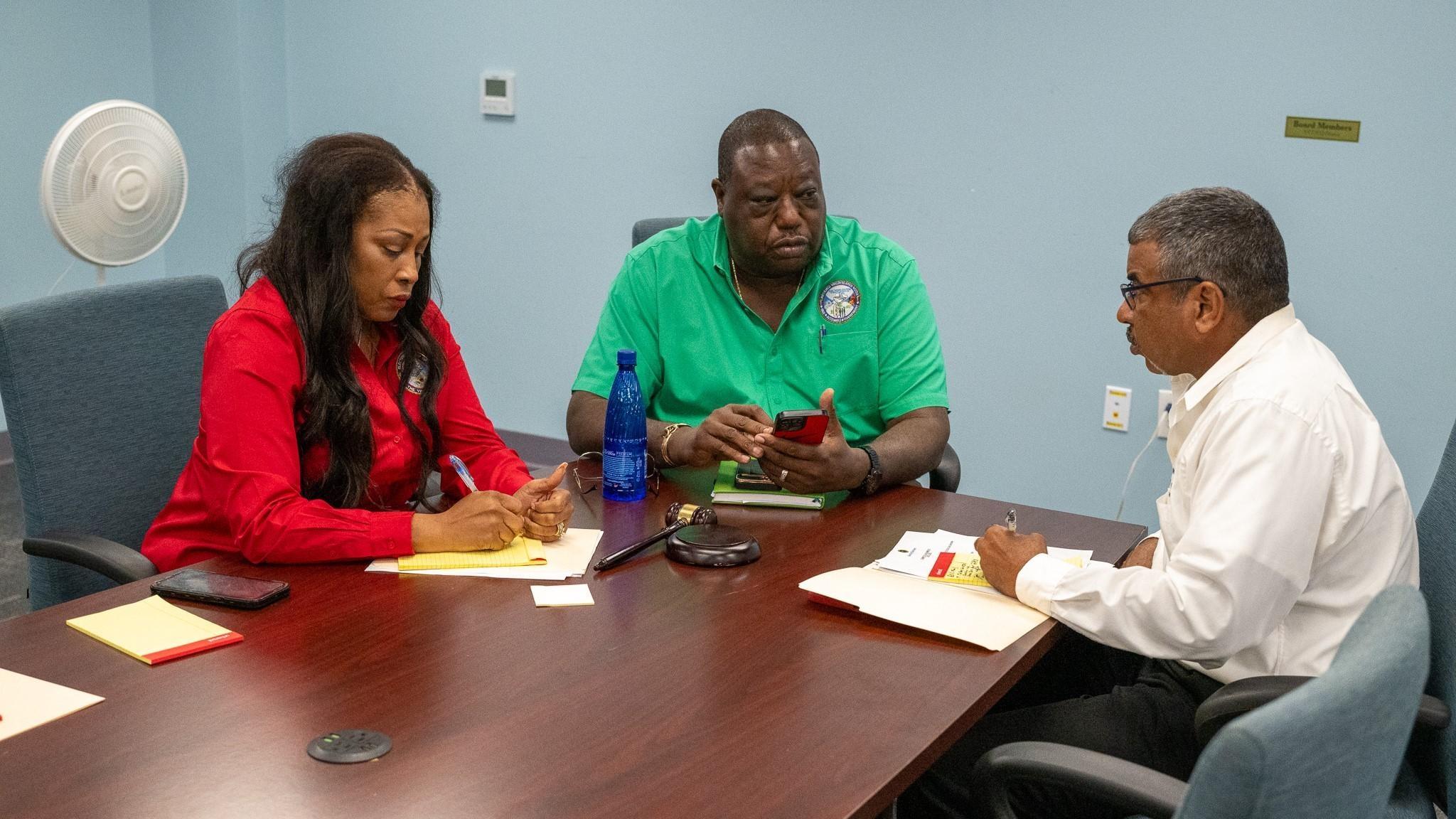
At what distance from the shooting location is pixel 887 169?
3.89m

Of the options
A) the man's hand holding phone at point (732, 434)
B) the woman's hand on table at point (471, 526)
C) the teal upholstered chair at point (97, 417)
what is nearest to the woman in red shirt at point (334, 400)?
the woman's hand on table at point (471, 526)

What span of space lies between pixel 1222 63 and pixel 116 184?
285cm

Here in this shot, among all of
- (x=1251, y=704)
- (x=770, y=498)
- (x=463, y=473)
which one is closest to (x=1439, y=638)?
(x=1251, y=704)

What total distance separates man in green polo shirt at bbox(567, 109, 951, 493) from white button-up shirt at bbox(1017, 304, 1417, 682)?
2.40 feet

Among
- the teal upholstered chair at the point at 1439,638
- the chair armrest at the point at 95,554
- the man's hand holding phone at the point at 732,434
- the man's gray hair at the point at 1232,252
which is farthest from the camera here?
the man's hand holding phone at the point at 732,434

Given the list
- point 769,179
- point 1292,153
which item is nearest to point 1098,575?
point 769,179

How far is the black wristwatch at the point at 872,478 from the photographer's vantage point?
7.33ft

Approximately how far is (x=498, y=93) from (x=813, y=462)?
292cm

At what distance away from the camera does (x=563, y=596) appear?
67.8 inches

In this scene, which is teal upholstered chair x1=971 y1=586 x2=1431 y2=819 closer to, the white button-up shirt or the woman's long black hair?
the white button-up shirt

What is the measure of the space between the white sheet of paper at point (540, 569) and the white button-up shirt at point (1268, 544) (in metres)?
0.62

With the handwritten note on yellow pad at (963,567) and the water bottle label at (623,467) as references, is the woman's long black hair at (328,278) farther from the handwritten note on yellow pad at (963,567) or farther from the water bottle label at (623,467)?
the handwritten note on yellow pad at (963,567)

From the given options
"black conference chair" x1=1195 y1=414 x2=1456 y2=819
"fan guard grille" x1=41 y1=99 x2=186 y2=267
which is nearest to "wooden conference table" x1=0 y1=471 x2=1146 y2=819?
"black conference chair" x1=1195 y1=414 x2=1456 y2=819

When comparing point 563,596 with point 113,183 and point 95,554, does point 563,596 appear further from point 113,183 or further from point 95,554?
point 113,183
